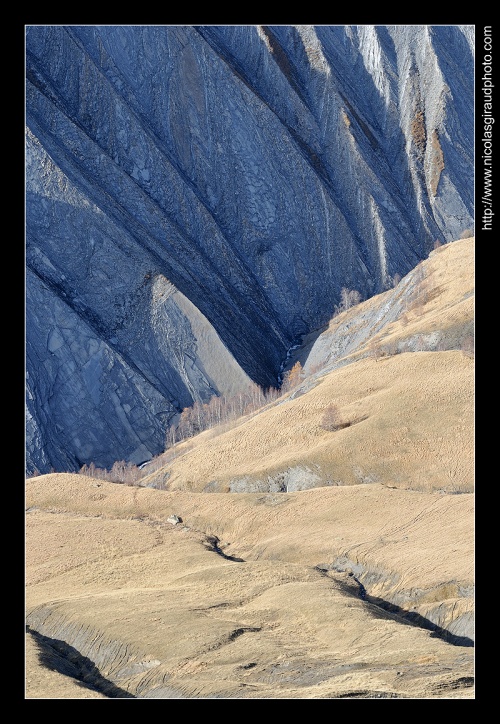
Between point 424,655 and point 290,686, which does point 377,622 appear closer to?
point 424,655

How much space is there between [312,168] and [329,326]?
2621 cm

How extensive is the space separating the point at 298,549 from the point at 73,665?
598 inches

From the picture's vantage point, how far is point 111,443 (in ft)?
279

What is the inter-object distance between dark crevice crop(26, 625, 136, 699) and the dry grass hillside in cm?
9

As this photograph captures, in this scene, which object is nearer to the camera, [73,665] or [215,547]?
[73,665]

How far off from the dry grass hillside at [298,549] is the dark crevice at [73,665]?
3.4 inches

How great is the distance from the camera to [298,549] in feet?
138

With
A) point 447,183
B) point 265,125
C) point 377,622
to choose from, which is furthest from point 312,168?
point 377,622

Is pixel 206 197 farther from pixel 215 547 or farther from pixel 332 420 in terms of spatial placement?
pixel 215 547

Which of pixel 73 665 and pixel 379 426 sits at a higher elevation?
pixel 73 665

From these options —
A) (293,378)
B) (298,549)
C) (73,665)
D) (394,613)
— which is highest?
(73,665)

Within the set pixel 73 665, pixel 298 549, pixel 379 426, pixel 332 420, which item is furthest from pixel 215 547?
pixel 73 665

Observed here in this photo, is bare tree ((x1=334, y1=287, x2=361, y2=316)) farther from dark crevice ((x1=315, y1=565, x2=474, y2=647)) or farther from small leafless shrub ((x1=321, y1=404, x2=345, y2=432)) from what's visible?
dark crevice ((x1=315, y1=565, x2=474, y2=647))
